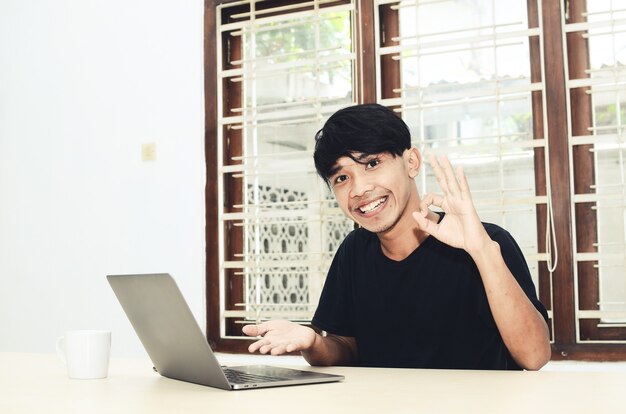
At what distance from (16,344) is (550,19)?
2836mm

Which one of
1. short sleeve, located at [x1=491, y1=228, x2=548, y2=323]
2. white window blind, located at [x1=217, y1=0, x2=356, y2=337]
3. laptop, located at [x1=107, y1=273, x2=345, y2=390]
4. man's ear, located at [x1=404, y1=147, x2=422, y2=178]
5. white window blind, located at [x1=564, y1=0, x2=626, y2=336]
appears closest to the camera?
laptop, located at [x1=107, y1=273, x2=345, y2=390]

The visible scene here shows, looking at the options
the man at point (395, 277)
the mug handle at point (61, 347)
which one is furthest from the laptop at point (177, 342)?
the man at point (395, 277)

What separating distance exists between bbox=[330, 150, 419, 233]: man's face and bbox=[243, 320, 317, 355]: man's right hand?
1.19ft

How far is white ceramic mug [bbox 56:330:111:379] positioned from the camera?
4.67 ft

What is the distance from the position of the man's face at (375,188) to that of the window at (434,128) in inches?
38.7

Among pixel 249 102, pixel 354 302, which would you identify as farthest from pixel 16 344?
pixel 354 302

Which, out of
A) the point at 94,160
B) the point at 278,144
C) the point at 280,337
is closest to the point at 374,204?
the point at 280,337

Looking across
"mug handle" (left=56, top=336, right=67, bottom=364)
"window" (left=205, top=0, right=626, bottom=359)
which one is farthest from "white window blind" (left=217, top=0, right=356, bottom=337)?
"mug handle" (left=56, top=336, right=67, bottom=364)

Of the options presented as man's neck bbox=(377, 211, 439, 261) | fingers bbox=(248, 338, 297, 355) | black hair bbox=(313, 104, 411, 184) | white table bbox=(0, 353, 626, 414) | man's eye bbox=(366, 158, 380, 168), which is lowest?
white table bbox=(0, 353, 626, 414)

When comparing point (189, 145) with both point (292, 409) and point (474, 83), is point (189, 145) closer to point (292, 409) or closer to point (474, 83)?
point (474, 83)

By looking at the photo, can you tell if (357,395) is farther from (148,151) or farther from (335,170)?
(148,151)

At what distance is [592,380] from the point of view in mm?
1250

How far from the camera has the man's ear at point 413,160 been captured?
1.94 m

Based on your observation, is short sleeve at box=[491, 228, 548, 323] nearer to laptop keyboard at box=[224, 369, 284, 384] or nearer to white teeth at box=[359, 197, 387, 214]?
white teeth at box=[359, 197, 387, 214]
